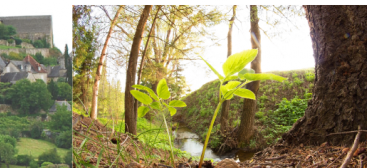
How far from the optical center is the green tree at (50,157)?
37.1 inches

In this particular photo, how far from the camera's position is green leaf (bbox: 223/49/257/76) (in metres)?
0.65

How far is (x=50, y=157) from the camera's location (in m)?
0.94

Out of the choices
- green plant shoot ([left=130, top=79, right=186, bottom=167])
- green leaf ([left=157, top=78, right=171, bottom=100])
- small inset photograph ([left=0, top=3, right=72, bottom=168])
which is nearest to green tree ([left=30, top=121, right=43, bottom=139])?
small inset photograph ([left=0, top=3, right=72, bottom=168])

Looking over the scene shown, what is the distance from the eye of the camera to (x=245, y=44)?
1847 mm

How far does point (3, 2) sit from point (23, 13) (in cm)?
15

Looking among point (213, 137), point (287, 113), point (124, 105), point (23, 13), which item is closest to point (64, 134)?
point (23, 13)

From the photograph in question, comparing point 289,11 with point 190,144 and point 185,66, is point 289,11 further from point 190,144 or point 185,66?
point 190,144

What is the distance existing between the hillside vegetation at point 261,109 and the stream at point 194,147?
2.0 inches

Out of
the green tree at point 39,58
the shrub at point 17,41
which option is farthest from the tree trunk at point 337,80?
the shrub at point 17,41

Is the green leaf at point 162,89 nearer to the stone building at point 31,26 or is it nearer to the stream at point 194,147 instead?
the stone building at point 31,26

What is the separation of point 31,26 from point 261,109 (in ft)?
5.71

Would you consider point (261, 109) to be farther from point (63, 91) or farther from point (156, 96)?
point (63, 91)

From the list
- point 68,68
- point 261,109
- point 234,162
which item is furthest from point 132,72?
point 234,162

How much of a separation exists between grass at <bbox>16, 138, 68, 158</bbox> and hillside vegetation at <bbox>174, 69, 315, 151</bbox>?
1.06 m
